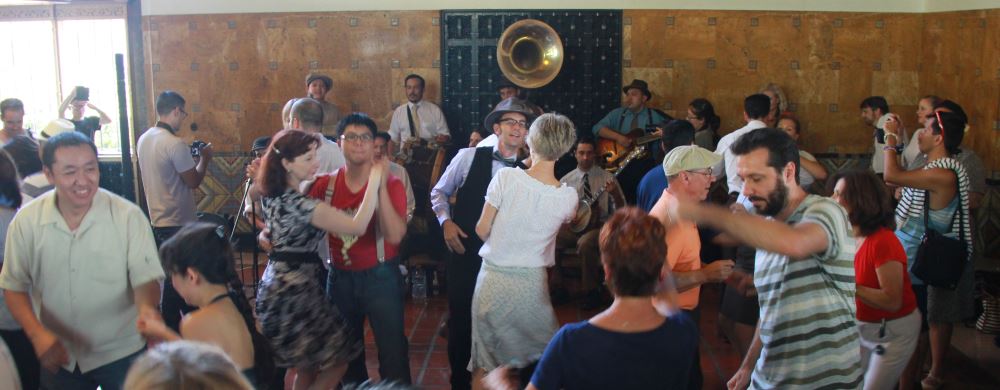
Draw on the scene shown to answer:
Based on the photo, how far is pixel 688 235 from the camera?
3.47 m

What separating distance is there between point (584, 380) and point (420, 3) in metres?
7.79

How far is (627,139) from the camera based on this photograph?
8.37 meters

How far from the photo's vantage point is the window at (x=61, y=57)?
1022 cm

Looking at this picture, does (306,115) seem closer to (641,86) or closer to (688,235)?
(688,235)

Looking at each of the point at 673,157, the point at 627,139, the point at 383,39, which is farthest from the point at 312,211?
the point at 383,39

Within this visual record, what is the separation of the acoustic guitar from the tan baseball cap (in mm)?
4143

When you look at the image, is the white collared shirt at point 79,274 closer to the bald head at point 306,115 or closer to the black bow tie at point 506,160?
the bald head at point 306,115

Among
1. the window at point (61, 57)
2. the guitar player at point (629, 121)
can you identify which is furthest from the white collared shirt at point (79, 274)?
the window at point (61, 57)

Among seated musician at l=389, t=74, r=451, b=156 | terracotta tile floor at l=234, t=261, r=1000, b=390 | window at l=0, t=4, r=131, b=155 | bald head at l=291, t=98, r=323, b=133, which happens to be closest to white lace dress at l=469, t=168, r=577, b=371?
terracotta tile floor at l=234, t=261, r=1000, b=390

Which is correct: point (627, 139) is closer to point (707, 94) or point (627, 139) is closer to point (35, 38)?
point (707, 94)

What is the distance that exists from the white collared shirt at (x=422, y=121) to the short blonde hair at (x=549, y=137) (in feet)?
18.0

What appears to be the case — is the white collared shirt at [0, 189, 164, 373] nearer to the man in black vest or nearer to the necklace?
the necklace

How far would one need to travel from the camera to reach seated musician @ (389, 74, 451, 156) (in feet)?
30.2

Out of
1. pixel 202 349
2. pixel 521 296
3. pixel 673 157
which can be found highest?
pixel 673 157
